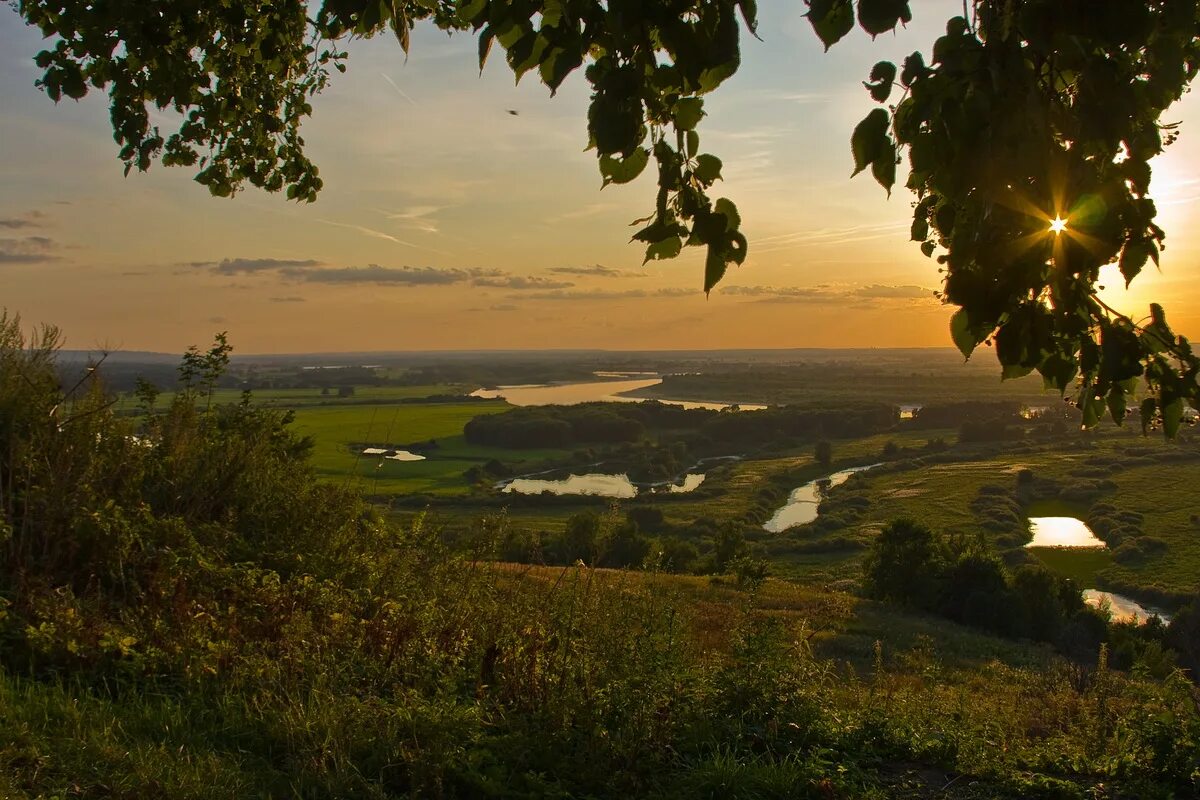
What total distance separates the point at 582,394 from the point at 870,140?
119 metres

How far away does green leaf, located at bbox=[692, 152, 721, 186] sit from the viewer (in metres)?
2.10

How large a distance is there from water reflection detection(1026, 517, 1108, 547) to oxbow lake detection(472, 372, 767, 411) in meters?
47.7

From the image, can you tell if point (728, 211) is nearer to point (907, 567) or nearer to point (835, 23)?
point (835, 23)

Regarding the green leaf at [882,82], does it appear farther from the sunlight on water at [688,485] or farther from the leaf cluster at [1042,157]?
the sunlight on water at [688,485]

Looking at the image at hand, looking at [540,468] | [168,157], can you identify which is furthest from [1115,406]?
[540,468]

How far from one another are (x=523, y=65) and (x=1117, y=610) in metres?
39.4

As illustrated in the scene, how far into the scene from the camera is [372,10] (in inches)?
87.4

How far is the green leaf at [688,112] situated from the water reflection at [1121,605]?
1383 inches

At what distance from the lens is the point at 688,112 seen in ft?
6.82

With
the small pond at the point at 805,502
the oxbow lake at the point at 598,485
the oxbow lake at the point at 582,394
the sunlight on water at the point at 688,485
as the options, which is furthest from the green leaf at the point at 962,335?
the oxbow lake at the point at 582,394

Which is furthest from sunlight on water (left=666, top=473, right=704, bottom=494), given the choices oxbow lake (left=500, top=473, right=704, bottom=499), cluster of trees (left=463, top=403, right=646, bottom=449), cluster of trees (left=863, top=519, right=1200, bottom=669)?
cluster of trees (left=863, top=519, right=1200, bottom=669)

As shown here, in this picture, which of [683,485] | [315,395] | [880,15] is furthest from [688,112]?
[683,485]

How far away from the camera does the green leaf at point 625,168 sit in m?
2.10

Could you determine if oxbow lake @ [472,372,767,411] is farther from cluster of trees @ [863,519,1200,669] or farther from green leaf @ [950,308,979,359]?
green leaf @ [950,308,979,359]
